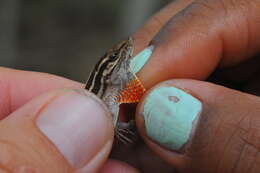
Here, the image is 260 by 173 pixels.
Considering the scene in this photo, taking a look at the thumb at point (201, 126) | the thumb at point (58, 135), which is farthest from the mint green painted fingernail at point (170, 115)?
the thumb at point (58, 135)

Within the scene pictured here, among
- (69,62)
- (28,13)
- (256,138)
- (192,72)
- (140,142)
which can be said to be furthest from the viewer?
(28,13)

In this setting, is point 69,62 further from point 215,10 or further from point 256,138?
point 256,138

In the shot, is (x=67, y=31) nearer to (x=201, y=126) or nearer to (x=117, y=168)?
(x=117, y=168)

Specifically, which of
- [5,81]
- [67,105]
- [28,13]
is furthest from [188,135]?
[28,13]

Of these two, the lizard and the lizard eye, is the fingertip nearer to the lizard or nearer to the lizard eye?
the lizard

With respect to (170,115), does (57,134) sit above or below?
below

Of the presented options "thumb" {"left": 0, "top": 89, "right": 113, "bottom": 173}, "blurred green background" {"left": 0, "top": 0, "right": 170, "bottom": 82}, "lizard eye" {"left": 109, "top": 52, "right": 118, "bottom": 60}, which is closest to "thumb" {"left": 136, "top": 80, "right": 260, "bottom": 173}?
"thumb" {"left": 0, "top": 89, "right": 113, "bottom": 173}

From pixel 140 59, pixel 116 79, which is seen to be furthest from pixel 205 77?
pixel 116 79
